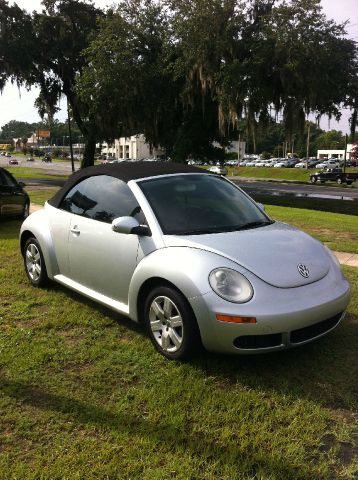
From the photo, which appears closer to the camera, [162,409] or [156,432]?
[156,432]

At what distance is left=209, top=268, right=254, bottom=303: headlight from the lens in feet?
11.0

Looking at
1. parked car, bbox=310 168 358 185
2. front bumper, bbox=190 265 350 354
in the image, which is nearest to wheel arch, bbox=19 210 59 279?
front bumper, bbox=190 265 350 354

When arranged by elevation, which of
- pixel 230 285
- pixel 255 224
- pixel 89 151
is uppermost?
pixel 89 151

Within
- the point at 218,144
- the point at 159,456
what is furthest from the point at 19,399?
the point at 218,144

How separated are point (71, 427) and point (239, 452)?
3.30 feet

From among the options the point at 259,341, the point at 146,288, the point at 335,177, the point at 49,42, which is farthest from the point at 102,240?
the point at 335,177

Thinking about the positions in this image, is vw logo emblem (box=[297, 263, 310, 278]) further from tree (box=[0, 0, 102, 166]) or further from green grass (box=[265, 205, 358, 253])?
tree (box=[0, 0, 102, 166])

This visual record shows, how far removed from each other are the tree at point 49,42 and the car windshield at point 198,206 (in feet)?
73.8

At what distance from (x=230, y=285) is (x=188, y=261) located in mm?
367

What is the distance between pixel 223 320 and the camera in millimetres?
3301

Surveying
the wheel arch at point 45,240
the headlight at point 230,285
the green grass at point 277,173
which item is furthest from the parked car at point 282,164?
the headlight at point 230,285

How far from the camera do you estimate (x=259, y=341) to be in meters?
3.38

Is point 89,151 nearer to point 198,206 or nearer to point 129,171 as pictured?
point 129,171

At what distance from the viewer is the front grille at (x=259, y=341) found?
132 inches
